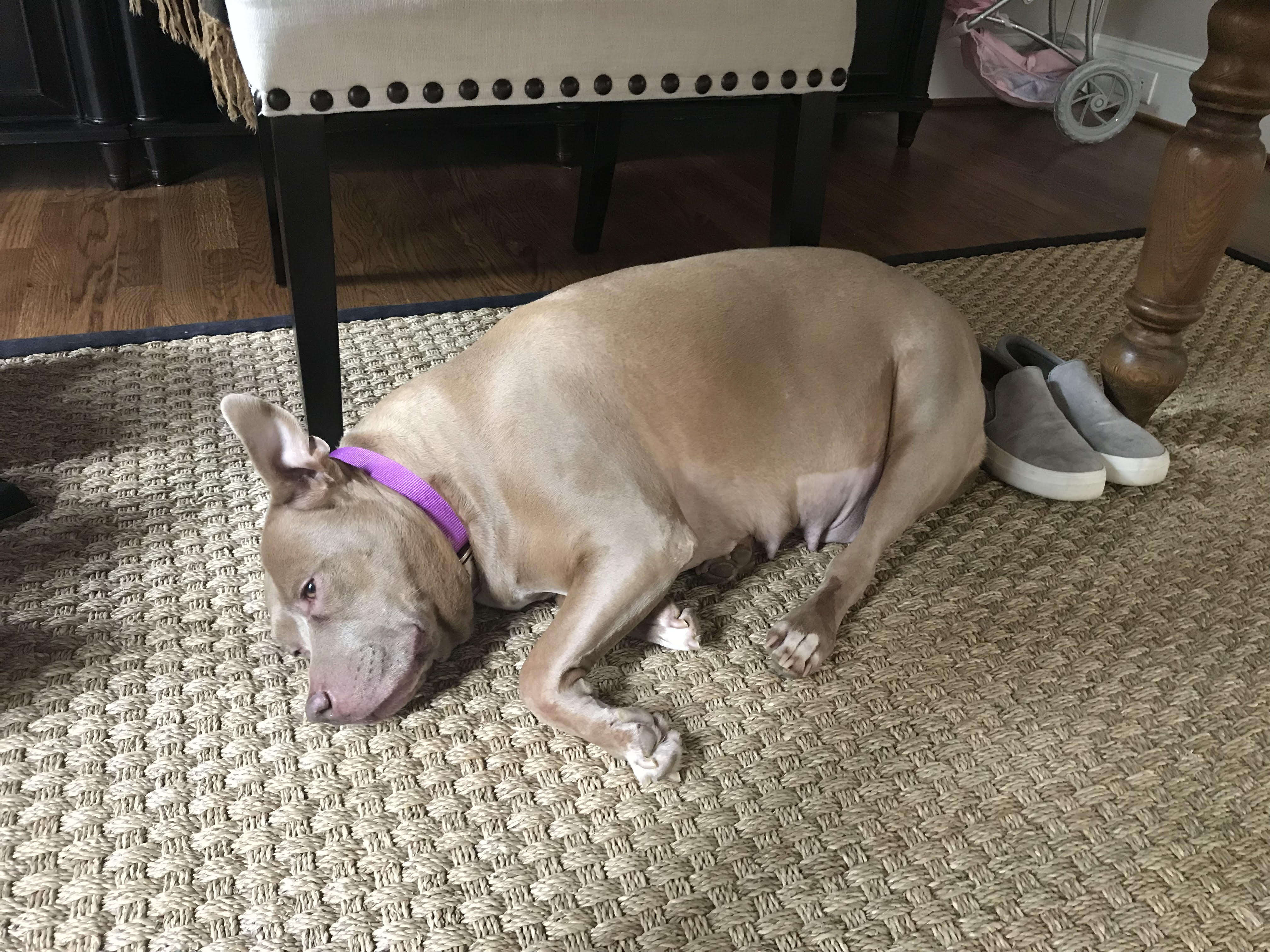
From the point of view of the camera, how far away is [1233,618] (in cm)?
111

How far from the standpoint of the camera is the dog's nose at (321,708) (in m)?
0.92

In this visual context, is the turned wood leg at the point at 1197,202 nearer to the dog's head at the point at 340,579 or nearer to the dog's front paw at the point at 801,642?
the dog's front paw at the point at 801,642

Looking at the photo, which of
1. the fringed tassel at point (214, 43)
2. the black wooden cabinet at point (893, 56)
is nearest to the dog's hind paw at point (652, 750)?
the fringed tassel at point (214, 43)

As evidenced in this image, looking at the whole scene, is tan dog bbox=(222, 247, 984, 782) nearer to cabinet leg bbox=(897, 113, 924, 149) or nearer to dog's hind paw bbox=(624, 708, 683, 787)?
dog's hind paw bbox=(624, 708, 683, 787)

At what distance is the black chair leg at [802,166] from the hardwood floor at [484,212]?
587mm

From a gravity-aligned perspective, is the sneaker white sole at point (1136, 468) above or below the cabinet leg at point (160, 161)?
above

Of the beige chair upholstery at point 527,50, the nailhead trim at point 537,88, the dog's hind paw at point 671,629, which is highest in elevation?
the beige chair upholstery at point 527,50

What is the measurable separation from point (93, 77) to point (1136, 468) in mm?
2186

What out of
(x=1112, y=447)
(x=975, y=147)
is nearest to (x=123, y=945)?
(x=1112, y=447)

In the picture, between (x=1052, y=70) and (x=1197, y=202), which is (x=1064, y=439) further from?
(x=1052, y=70)

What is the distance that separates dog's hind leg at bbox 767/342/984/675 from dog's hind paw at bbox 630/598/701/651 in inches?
3.2

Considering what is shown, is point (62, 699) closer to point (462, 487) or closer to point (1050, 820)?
point (462, 487)

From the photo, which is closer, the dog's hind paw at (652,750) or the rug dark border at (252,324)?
the dog's hind paw at (652,750)

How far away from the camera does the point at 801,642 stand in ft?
3.38
